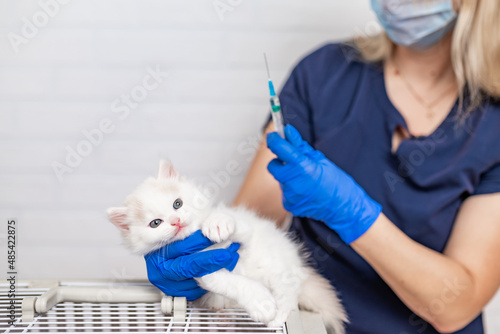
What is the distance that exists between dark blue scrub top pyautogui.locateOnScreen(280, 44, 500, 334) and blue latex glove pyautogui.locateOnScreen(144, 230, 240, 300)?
470 millimetres

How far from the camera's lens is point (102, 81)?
1.64 meters

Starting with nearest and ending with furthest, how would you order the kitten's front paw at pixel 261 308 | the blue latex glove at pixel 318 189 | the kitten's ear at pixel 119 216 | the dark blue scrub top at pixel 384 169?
the kitten's front paw at pixel 261 308
the kitten's ear at pixel 119 216
the blue latex glove at pixel 318 189
the dark blue scrub top at pixel 384 169

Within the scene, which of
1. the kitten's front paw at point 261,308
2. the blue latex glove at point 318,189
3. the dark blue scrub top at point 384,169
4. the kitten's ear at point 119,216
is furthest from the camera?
the dark blue scrub top at point 384,169

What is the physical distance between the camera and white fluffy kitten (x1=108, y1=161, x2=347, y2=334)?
84 cm

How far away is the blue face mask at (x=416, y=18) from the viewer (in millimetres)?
1203

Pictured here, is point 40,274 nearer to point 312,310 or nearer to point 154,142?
point 154,142

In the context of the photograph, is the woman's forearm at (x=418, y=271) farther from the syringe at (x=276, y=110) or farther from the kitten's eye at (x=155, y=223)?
the kitten's eye at (x=155, y=223)

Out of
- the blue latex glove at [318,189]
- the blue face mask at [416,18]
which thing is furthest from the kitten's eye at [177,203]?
the blue face mask at [416,18]

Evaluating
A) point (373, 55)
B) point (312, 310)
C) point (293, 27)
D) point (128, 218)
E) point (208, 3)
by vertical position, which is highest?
point (208, 3)

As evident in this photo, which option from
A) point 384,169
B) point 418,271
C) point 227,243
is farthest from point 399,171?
point 227,243

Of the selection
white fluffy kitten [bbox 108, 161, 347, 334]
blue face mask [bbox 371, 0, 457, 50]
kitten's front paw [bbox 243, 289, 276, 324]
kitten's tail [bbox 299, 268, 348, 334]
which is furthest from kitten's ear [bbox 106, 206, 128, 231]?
blue face mask [bbox 371, 0, 457, 50]

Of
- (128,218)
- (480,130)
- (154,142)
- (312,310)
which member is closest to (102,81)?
(154,142)

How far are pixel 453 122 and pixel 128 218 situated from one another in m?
0.89

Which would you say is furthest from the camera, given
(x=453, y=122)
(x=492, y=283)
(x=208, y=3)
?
(x=208, y=3)
